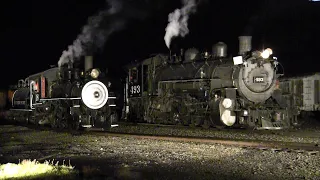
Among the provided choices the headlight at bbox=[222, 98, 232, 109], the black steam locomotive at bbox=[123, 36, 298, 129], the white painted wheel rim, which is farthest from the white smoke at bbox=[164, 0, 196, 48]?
the headlight at bbox=[222, 98, 232, 109]

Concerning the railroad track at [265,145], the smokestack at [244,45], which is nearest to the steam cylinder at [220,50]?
the smokestack at [244,45]

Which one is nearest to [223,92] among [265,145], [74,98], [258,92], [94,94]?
[258,92]

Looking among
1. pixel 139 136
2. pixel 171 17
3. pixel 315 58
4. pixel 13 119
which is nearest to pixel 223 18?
pixel 315 58

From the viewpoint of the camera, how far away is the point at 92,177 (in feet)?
27.5

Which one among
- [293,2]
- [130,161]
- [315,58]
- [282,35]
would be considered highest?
[293,2]

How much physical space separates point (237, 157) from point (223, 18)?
51014 millimetres

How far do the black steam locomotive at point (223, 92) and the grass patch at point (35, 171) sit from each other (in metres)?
10.2

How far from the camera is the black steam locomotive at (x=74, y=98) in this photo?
753 inches

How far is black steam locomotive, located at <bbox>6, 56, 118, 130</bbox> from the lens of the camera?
19.1 metres

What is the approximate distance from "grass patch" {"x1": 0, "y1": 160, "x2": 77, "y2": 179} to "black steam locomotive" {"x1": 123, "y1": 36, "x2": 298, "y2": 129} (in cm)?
1020

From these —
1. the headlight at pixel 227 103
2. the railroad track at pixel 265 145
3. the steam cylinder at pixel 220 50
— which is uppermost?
the steam cylinder at pixel 220 50

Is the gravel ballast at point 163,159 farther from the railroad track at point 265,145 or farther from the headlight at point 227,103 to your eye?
the headlight at point 227,103

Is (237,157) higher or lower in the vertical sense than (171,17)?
lower

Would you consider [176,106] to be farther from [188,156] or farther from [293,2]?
[293,2]
